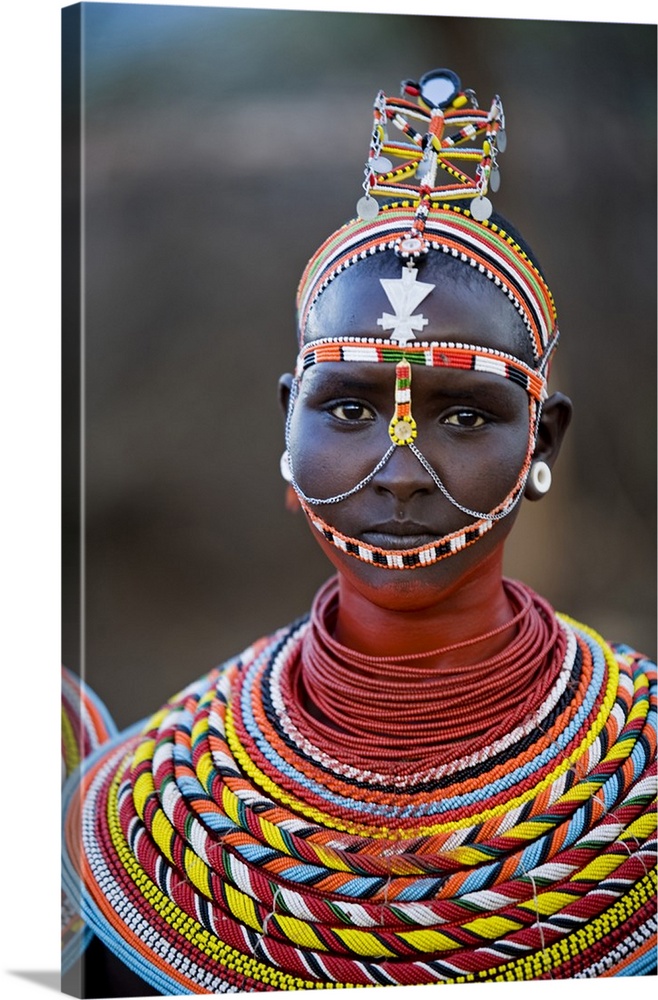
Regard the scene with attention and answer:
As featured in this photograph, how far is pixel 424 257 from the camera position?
3.97m

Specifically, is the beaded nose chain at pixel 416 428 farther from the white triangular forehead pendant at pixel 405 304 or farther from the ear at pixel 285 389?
the ear at pixel 285 389

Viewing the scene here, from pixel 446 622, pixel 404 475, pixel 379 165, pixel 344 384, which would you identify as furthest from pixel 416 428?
pixel 379 165

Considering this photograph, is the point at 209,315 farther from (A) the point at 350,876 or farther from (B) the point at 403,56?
(A) the point at 350,876

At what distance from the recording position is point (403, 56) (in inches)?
171

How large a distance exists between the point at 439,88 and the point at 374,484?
1097 mm

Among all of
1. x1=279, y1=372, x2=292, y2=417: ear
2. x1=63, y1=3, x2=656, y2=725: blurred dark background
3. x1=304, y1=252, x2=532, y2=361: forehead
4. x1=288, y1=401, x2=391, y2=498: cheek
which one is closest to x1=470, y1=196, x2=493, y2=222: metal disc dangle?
x1=304, y1=252, x2=532, y2=361: forehead

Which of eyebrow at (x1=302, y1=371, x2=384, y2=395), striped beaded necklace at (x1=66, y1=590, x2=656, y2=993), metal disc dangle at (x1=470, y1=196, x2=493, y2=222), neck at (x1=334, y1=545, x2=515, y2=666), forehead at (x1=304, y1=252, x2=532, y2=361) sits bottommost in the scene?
striped beaded necklace at (x1=66, y1=590, x2=656, y2=993)

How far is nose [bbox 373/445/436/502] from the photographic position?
3.90 metres

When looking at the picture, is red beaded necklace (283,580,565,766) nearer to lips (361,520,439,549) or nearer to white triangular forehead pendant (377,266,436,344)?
lips (361,520,439,549)

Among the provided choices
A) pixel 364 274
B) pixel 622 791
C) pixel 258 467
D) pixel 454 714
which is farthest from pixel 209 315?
pixel 622 791

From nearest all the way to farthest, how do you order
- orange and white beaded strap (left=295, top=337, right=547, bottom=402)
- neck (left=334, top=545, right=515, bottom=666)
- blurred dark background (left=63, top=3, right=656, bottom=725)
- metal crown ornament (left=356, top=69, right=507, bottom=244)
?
orange and white beaded strap (left=295, top=337, right=547, bottom=402) → metal crown ornament (left=356, top=69, right=507, bottom=244) → neck (left=334, top=545, right=515, bottom=666) → blurred dark background (left=63, top=3, right=656, bottom=725)

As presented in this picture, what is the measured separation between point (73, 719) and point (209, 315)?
1286mm

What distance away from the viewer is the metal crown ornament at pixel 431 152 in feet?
13.2

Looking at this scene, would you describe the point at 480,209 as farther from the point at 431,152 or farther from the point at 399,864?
the point at 399,864
